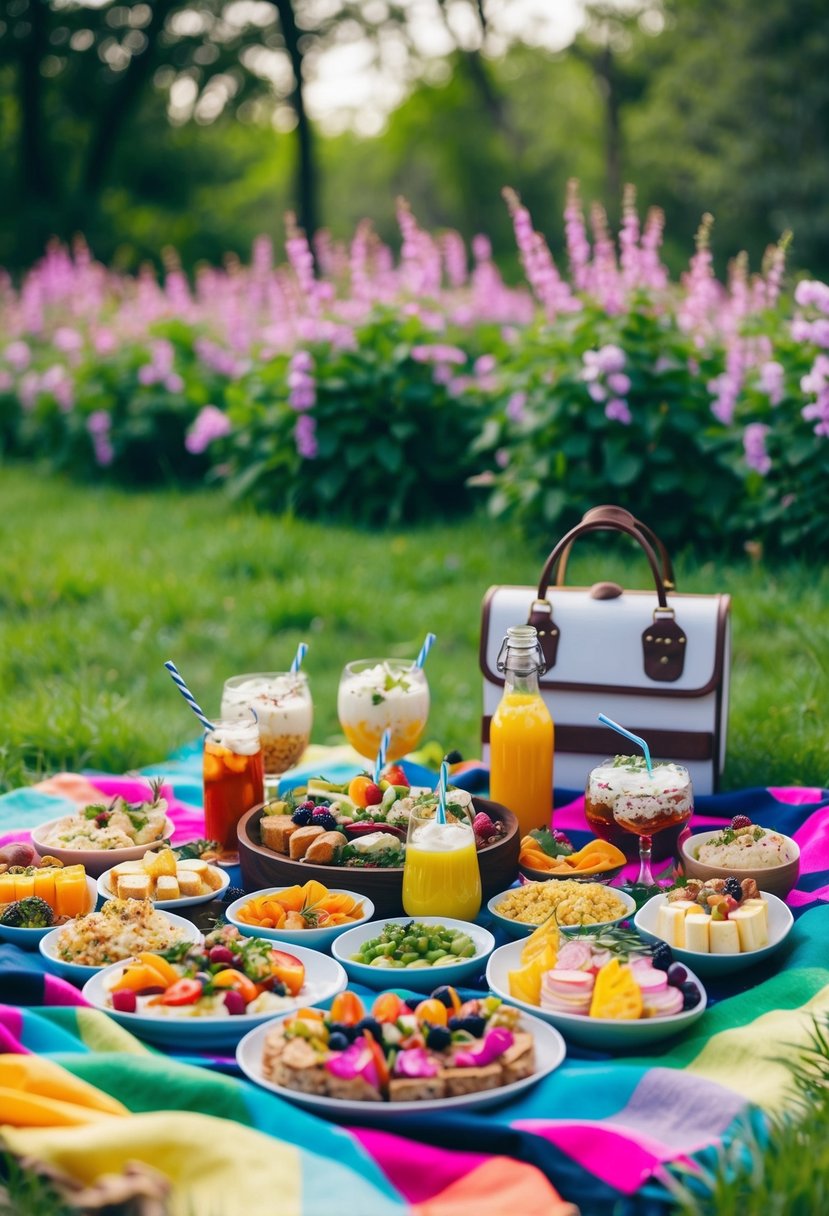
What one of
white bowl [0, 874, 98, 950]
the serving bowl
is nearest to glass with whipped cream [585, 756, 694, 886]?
the serving bowl

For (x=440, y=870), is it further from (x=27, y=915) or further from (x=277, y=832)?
(x=27, y=915)

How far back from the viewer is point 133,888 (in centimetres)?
290

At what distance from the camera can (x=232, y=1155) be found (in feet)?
6.81

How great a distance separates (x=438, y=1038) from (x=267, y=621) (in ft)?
14.1

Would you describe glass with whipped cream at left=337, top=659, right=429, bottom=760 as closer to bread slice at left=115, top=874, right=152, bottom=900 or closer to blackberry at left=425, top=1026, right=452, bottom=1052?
bread slice at left=115, top=874, right=152, bottom=900

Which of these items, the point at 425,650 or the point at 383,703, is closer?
the point at 425,650

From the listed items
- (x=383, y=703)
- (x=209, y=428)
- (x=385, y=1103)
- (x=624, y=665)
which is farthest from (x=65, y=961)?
(x=209, y=428)

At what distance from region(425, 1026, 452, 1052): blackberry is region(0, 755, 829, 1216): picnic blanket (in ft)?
0.38

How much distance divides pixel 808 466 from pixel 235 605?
9.40ft

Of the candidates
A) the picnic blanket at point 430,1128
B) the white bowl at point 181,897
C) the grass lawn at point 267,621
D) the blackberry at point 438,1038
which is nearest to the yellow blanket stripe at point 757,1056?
the picnic blanket at point 430,1128

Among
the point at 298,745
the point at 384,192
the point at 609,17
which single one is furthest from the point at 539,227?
the point at 298,745

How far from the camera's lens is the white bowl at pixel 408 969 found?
261 cm

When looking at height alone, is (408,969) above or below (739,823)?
below

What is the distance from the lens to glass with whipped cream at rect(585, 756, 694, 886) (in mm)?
3088
